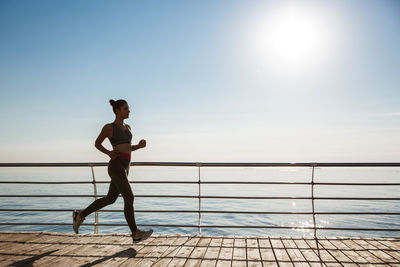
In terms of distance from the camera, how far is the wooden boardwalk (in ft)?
10.00

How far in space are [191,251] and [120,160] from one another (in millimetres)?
1526

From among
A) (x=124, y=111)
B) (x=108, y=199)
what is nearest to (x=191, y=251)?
(x=108, y=199)

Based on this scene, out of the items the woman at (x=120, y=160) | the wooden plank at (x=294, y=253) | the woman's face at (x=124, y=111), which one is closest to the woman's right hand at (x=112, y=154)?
the woman at (x=120, y=160)

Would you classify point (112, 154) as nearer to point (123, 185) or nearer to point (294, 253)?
point (123, 185)

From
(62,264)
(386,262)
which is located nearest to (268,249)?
(386,262)

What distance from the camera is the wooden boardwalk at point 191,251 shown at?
3047 mm

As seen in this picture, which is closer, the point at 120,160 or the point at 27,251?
the point at 27,251

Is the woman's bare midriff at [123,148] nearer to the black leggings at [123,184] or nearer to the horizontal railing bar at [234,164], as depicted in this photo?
the black leggings at [123,184]

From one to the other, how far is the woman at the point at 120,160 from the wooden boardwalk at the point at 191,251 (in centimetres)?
40

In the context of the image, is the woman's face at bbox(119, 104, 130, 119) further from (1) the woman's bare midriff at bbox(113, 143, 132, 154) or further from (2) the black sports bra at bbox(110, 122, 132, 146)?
(1) the woman's bare midriff at bbox(113, 143, 132, 154)

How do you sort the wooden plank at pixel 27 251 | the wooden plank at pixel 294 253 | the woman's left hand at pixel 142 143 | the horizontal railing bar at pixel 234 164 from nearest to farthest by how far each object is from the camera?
1. the wooden plank at pixel 294 253
2. the wooden plank at pixel 27 251
3. the woman's left hand at pixel 142 143
4. the horizontal railing bar at pixel 234 164

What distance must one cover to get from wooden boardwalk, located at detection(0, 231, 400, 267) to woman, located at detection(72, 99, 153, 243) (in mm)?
403

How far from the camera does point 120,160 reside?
144 inches

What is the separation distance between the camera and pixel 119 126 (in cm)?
372
